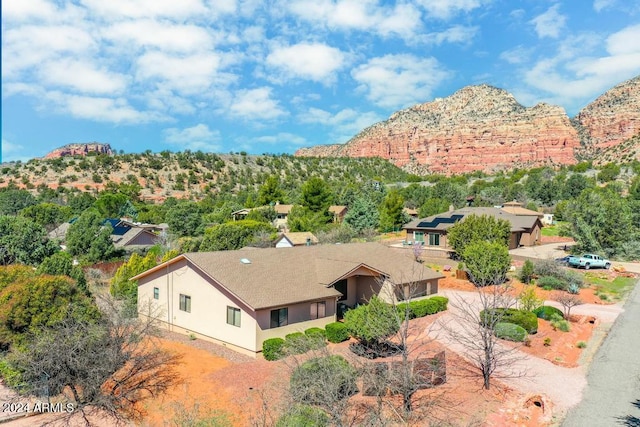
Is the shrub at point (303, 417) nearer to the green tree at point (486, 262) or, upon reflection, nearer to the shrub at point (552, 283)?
the green tree at point (486, 262)

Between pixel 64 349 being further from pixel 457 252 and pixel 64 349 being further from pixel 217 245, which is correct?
pixel 457 252

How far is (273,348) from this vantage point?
20.3 meters

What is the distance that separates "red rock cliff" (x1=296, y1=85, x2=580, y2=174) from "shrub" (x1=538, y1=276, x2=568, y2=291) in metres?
146

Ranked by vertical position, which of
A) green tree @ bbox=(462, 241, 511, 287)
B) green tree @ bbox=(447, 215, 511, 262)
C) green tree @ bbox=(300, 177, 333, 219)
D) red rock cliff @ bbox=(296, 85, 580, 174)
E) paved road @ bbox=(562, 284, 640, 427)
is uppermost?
red rock cliff @ bbox=(296, 85, 580, 174)

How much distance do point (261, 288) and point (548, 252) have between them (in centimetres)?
4200

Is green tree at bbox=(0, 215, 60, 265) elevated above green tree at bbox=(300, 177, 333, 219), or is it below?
below

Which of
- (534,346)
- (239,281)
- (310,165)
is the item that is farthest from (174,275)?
(310,165)

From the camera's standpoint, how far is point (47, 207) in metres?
70.2

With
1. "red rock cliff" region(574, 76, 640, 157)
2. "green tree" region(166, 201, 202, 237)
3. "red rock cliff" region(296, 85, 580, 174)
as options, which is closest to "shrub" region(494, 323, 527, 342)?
"green tree" region(166, 201, 202, 237)

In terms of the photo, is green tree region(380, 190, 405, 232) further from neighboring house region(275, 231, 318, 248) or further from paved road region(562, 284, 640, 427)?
paved road region(562, 284, 640, 427)

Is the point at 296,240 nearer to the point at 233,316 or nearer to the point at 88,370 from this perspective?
→ the point at 233,316

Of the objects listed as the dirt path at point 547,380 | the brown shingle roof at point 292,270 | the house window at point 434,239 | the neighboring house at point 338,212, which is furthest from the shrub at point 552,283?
the neighboring house at point 338,212

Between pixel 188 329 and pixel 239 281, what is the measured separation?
15.9ft

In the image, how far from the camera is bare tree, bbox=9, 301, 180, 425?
50.7ft
